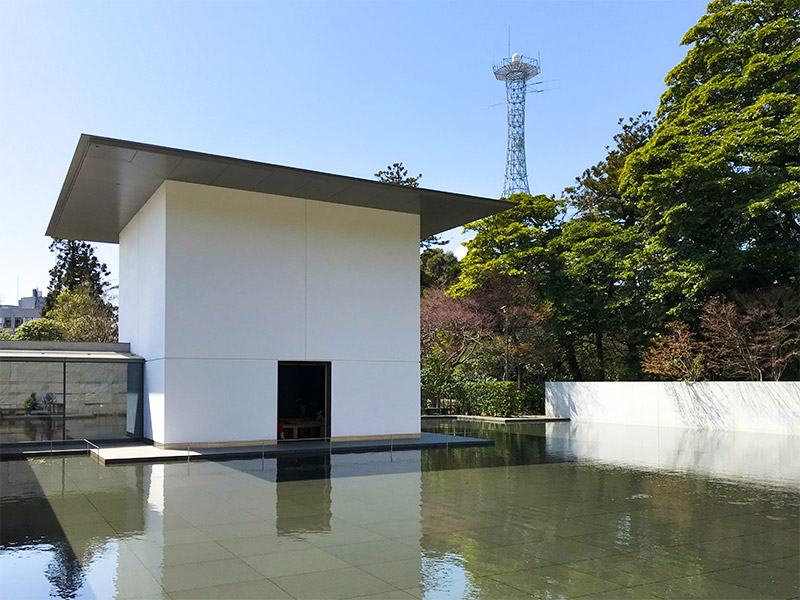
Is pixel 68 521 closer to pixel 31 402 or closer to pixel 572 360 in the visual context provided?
pixel 31 402

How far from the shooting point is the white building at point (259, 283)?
575 inches

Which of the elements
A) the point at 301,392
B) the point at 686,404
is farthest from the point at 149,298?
the point at 686,404

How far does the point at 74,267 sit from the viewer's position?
43156mm

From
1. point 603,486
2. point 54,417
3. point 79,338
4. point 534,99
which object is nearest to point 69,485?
point 54,417

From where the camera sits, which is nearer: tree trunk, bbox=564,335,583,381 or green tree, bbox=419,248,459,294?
tree trunk, bbox=564,335,583,381

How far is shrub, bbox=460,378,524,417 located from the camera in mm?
26422

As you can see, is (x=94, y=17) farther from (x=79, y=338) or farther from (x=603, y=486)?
(x=79, y=338)

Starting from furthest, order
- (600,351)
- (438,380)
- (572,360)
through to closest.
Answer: (572,360), (600,351), (438,380)

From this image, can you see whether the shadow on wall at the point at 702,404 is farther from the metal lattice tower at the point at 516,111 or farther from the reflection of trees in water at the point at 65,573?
the metal lattice tower at the point at 516,111

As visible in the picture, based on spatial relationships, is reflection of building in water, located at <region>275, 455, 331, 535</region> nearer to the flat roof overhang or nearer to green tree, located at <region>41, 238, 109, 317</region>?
the flat roof overhang

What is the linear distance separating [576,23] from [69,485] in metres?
12.4

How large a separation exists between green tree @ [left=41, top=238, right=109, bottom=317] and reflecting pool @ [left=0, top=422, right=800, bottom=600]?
32371 mm

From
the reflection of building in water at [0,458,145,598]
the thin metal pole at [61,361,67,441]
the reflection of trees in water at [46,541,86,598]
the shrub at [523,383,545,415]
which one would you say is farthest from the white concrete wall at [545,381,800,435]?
the reflection of trees in water at [46,541,86,598]

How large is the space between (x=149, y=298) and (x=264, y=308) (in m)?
2.74
